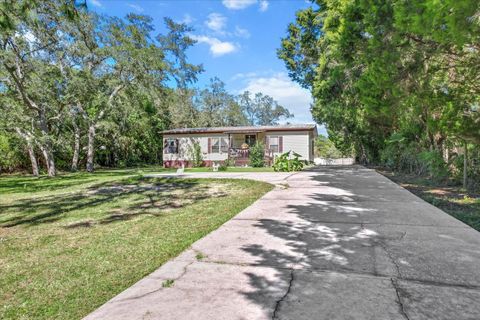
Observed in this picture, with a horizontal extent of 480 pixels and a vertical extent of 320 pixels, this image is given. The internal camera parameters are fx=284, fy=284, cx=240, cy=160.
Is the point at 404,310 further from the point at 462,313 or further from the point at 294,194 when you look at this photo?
the point at 294,194

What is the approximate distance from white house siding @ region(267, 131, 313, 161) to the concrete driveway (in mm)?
17824

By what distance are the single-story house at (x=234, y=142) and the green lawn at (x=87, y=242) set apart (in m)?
15.0

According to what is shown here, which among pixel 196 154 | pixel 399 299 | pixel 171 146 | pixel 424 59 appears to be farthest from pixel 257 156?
pixel 399 299

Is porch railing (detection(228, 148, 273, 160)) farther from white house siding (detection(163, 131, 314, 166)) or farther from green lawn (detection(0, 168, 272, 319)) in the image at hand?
green lawn (detection(0, 168, 272, 319))

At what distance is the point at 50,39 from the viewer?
16281mm

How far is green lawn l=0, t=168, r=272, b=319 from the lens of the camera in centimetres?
226

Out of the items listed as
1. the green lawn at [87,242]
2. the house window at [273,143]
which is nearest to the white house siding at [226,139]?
the house window at [273,143]

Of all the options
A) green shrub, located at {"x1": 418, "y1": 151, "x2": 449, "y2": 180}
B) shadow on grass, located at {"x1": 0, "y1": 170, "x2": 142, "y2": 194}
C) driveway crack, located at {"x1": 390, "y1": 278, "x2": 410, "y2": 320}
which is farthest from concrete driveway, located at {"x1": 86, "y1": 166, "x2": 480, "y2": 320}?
shadow on grass, located at {"x1": 0, "y1": 170, "x2": 142, "y2": 194}

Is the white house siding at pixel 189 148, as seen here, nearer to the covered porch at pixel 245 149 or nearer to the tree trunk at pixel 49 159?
the covered porch at pixel 245 149

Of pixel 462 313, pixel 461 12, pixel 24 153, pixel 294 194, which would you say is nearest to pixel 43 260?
pixel 462 313

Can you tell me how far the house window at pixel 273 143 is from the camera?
22434 millimetres

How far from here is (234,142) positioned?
2486 centimetres

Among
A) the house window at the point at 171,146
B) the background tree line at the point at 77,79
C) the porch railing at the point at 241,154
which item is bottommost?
the porch railing at the point at 241,154

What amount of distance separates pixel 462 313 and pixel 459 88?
6965 millimetres
